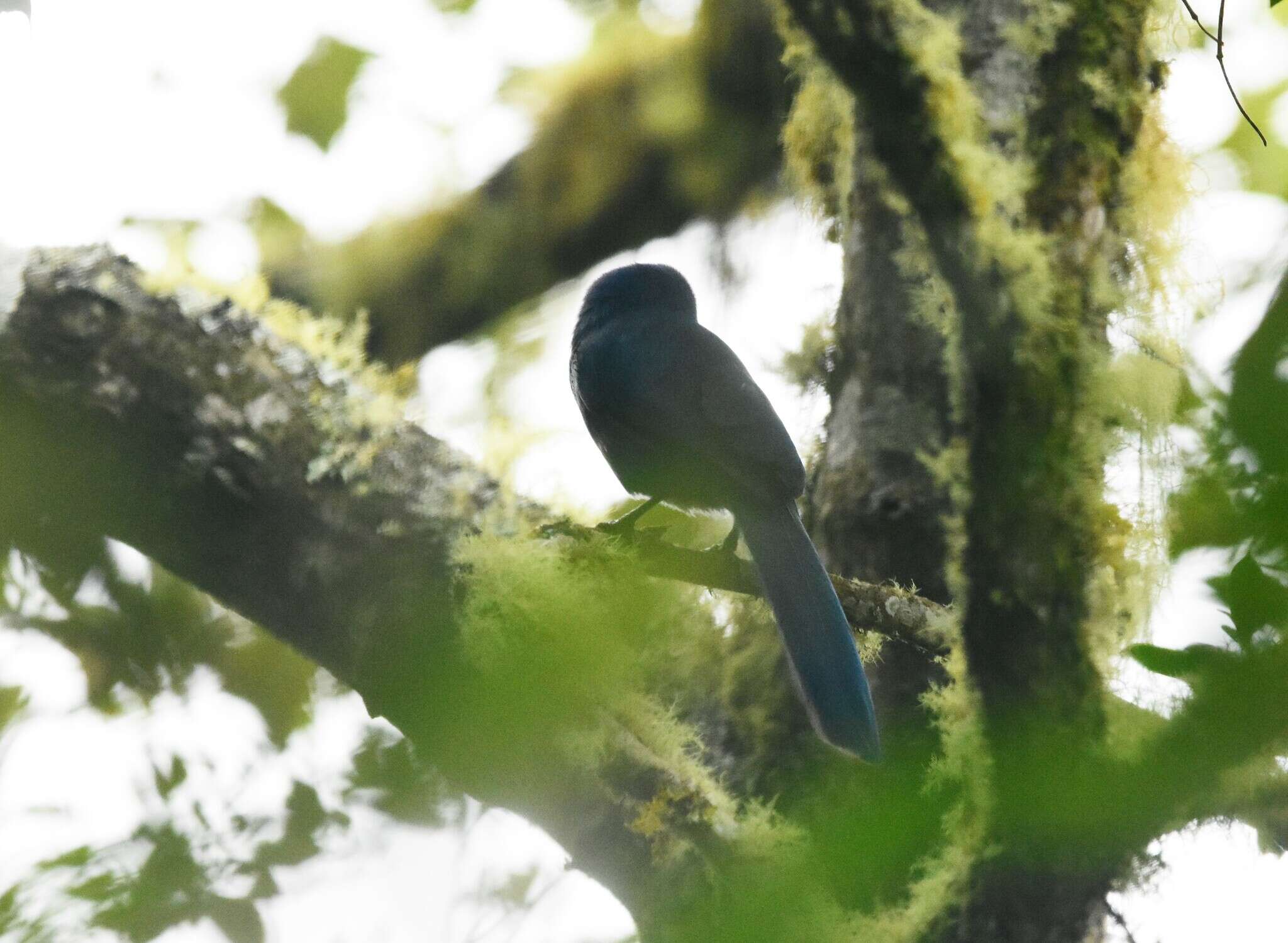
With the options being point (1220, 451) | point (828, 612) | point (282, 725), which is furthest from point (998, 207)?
point (282, 725)

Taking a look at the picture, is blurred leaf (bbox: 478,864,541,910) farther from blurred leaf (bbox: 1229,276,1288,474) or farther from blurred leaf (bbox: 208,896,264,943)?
blurred leaf (bbox: 1229,276,1288,474)

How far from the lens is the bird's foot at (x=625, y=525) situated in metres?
2.83

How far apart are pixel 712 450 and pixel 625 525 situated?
36cm

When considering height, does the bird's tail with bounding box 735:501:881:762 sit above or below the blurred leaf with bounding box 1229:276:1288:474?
above

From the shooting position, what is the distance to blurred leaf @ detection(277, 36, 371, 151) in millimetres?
3480

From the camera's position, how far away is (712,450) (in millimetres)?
2932

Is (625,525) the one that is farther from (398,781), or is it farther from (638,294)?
(398,781)

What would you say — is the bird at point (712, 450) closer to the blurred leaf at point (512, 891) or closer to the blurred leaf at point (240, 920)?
the blurred leaf at point (512, 891)

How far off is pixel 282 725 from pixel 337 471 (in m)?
0.95

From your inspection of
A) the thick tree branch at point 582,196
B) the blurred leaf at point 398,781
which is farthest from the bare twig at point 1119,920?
the thick tree branch at point 582,196

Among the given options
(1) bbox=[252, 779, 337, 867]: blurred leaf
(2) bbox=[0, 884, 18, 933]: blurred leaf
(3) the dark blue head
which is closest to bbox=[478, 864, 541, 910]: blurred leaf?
(1) bbox=[252, 779, 337, 867]: blurred leaf

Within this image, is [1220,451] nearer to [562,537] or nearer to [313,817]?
[562,537]

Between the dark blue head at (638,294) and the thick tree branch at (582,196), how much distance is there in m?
0.49

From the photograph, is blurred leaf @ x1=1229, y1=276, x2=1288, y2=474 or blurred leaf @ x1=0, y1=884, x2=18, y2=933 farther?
blurred leaf @ x1=0, y1=884, x2=18, y2=933
